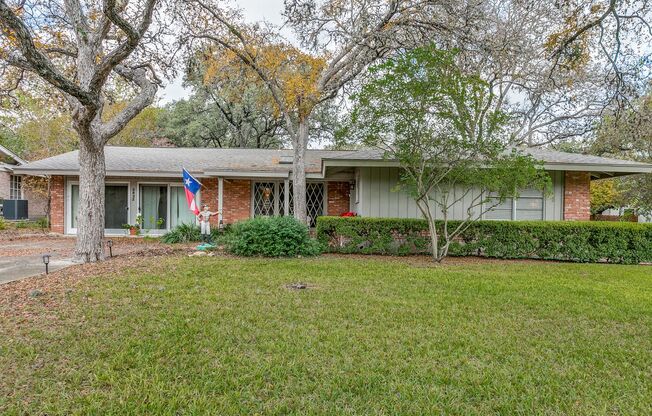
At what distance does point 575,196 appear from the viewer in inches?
439

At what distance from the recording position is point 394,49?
435 inches

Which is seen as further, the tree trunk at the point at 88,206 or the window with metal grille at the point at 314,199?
the window with metal grille at the point at 314,199

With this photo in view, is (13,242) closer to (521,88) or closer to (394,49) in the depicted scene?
(394,49)

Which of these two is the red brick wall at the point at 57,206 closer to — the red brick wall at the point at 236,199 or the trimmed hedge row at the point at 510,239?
the red brick wall at the point at 236,199

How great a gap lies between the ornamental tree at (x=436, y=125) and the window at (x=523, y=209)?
2.32 meters

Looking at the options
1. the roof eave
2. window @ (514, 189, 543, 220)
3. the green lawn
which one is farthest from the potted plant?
the roof eave

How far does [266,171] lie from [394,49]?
5.74 meters

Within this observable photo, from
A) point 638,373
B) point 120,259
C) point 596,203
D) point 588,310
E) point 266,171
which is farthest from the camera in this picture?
point 596,203

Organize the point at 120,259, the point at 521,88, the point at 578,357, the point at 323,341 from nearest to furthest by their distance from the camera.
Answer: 1. the point at 578,357
2. the point at 323,341
3. the point at 120,259
4. the point at 521,88

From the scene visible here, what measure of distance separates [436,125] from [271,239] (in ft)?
15.3

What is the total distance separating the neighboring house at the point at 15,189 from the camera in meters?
18.3

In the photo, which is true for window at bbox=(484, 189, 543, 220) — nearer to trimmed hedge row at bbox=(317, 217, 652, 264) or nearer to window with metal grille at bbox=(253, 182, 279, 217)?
trimmed hedge row at bbox=(317, 217, 652, 264)

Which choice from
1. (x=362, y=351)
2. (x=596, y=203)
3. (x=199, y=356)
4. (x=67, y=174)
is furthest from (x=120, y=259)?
(x=596, y=203)

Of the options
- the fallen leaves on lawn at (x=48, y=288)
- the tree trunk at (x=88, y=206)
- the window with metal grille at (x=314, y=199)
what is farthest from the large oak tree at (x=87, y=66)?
the window with metal grille at (x=314, y=199)
